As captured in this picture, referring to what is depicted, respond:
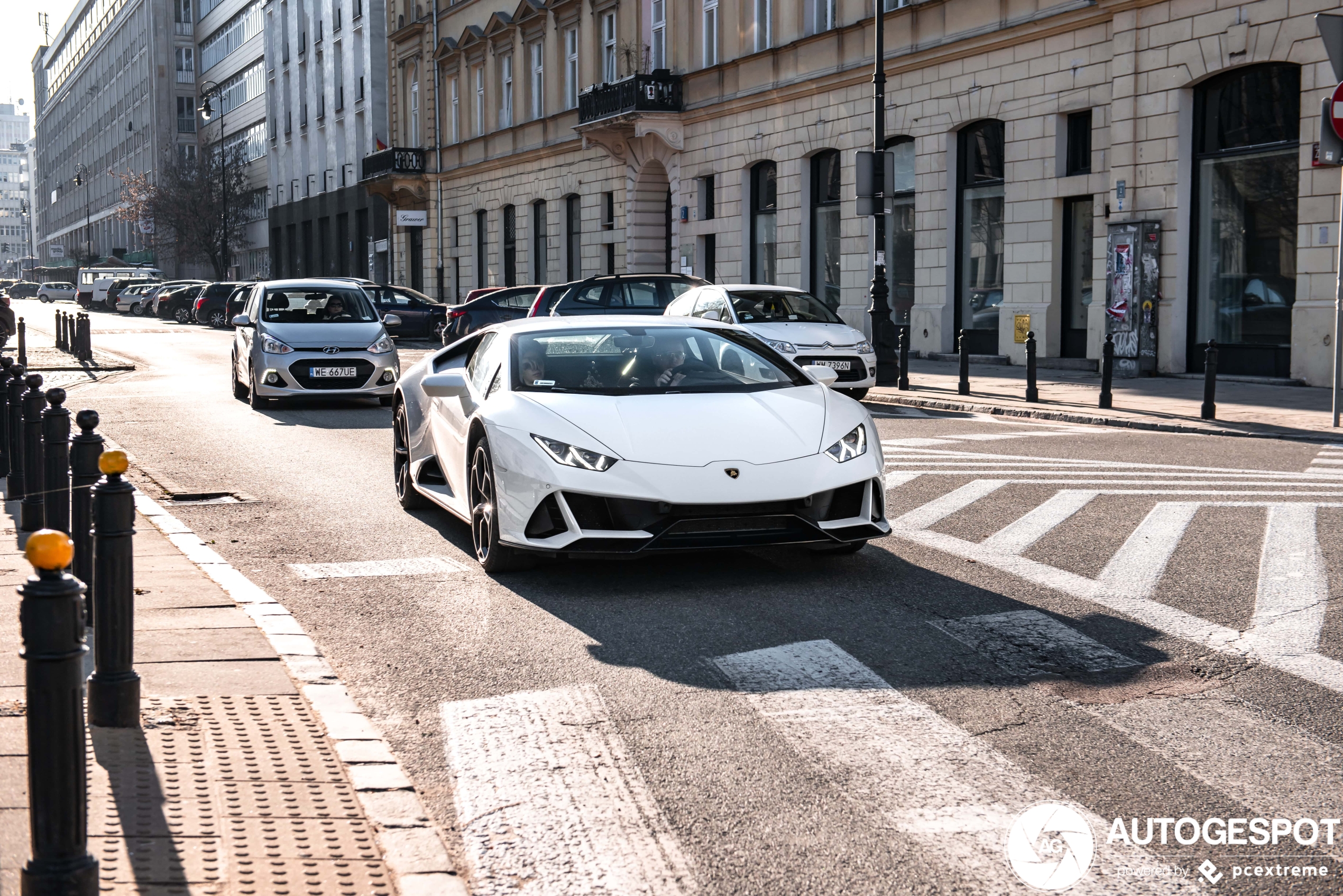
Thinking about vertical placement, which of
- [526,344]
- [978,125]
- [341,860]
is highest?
[978,125]

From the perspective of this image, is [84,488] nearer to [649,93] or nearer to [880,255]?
[880,255]

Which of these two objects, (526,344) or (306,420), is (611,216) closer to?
(306,420)

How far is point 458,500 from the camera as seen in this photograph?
8.68 metres

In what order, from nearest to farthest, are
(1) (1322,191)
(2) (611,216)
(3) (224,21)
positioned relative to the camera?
(1) (1322,191) → (2) (611,216) → (3) (224,21)

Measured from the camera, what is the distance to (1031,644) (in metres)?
6.19

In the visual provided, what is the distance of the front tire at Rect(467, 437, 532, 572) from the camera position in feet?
25.3

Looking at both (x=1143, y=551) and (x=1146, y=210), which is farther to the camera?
(x=1146, y=210)

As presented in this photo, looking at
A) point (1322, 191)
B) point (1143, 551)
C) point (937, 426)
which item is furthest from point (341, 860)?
point (1322, 191)

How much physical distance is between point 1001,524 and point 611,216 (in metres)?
32.4

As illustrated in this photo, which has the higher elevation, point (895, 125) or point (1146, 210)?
point (895, 125)

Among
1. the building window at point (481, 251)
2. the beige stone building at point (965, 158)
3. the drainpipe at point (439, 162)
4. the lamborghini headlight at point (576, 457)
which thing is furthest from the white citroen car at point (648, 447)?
the drainpipe at point (439, 162)

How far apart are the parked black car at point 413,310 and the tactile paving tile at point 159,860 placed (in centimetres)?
3573

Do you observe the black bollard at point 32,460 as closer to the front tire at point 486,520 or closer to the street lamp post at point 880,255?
the front tire at point 486,520

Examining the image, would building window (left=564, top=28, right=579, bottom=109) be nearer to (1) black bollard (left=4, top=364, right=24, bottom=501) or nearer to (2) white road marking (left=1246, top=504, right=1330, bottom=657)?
(1) black bollard (left=4, top=364, right=24, bottom=501)
